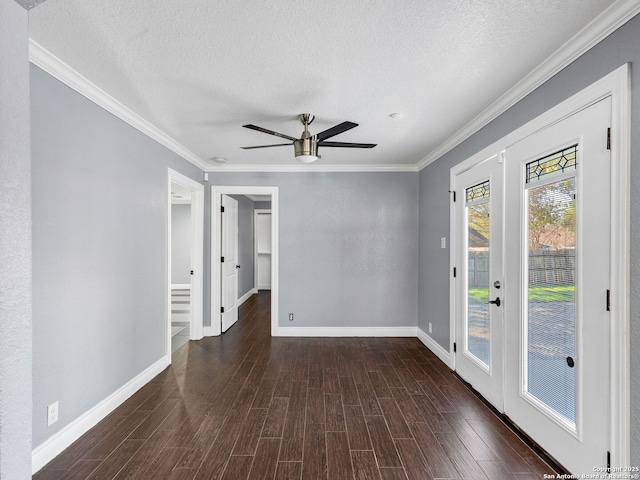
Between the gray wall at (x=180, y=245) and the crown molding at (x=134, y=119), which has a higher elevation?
the crown molding at (x=134, y=119)

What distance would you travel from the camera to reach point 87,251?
2211mm

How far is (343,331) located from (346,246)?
4.10ft

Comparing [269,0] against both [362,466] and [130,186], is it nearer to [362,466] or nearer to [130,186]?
[130,186]

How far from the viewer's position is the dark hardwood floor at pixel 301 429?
1843 millimetres

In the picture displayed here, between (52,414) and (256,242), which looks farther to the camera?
(256,242)

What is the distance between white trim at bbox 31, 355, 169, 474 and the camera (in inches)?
73.2

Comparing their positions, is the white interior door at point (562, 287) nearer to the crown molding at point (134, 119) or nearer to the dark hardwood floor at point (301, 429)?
the dark hardwood floor at point (301, 429)

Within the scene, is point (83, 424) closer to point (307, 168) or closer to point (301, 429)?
point (301, 429)

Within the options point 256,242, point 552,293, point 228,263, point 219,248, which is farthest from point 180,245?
point 552,293

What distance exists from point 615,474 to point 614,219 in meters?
1.25

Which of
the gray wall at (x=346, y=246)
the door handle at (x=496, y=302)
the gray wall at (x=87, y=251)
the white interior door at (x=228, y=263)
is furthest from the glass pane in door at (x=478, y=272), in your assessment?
the white interior door at (x=228, y=263)

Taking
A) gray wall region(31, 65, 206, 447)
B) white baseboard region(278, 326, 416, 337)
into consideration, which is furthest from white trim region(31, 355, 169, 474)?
white baseboard region(278, 326, 416, 337)

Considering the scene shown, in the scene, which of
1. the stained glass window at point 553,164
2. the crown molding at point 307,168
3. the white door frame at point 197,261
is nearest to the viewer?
the stained glass window at point 553,164

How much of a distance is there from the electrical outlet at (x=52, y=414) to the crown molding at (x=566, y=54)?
3.76 metres
